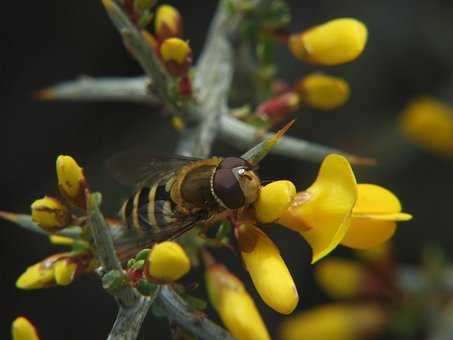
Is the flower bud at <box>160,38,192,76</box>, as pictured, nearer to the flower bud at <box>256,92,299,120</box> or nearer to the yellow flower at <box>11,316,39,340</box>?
the flower bud at <box>256,92,299,120</box>

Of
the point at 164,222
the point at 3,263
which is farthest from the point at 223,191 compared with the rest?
the point at 3,263

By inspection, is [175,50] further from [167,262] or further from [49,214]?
[167,262]

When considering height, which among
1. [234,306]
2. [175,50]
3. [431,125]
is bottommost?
[431,125]

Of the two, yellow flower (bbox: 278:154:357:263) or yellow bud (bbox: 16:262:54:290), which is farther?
yellow bud (bbox: 16:262:54:290)

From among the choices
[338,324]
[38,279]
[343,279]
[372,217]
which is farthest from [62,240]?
[338,324]

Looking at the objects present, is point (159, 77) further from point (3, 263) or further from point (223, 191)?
point (3, 263)

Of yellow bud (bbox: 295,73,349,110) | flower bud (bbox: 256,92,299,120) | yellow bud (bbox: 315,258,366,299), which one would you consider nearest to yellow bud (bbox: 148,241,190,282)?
flower bud (bbox: 256,92,299,120)
